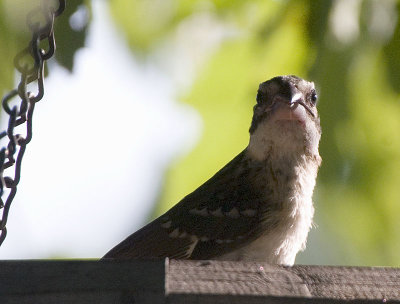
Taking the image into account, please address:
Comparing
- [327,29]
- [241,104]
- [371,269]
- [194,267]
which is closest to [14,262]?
[194,267]

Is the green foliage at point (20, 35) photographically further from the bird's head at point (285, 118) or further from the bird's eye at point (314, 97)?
the bird's eye at point (314, 97)

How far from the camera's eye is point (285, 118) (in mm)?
3209

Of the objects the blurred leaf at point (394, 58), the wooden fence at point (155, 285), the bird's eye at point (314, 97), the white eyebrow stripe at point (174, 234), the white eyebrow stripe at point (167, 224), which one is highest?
the blurred leaf at point (394, 58)

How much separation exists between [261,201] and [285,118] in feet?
1.07

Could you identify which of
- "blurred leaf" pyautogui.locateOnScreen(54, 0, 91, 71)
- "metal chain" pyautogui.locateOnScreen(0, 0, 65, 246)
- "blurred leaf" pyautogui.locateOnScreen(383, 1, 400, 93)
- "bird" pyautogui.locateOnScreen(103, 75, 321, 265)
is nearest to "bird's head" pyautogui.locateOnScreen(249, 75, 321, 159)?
"bird" pyautogui.locateOnScreen(103, 75, 321, 265)

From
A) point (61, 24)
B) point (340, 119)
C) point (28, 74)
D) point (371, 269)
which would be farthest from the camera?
point (340, 119)

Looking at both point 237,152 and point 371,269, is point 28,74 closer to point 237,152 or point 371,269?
point 371,269

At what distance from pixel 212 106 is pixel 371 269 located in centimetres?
158

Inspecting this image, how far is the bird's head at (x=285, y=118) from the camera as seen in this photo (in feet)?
10.4

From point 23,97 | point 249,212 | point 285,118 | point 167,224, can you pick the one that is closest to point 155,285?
point 23,97

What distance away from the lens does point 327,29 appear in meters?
3.02

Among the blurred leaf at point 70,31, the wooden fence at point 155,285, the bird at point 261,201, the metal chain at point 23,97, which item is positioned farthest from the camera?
the bird at point 261,201

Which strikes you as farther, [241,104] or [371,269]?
[241,104]

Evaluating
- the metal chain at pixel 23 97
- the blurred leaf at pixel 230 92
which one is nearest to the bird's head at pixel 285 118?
the blurred leaf at pixel 230 92
